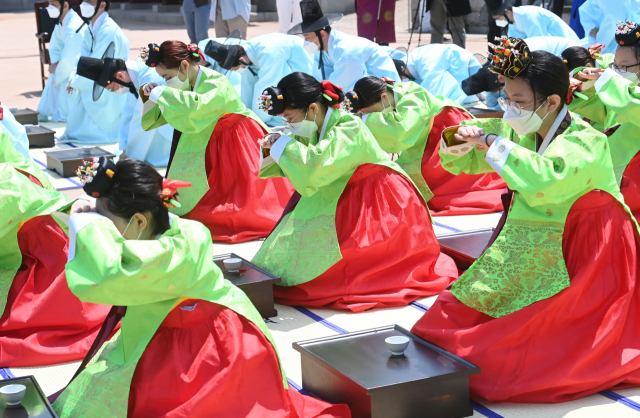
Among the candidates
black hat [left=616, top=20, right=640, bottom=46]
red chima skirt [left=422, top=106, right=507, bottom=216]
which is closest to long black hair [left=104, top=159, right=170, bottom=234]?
black hat [left=616, top=20, right=640, bottom=46]

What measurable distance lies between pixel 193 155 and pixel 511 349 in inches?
95.0

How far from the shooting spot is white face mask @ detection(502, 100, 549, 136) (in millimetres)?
2412

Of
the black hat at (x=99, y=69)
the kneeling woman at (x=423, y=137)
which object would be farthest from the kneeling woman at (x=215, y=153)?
the black hat at (x=99, y=69)

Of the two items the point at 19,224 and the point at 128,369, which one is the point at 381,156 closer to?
the point at 19,224

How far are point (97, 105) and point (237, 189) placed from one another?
2811 mm

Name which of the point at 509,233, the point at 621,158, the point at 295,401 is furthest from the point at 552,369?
the point at 621,158

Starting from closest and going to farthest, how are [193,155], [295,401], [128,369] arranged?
1. [128,369]
2. [295,401]
3. [193,155]

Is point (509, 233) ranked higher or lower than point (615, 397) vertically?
higher

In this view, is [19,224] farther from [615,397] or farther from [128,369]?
[615,397]

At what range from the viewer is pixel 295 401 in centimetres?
218

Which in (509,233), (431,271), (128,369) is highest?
(509,233)

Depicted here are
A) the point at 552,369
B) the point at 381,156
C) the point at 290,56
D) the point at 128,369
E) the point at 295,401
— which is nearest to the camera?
the point at 128,369

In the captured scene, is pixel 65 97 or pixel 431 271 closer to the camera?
pixel 431 271

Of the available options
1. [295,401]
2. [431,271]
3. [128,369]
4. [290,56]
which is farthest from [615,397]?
[290,56]
